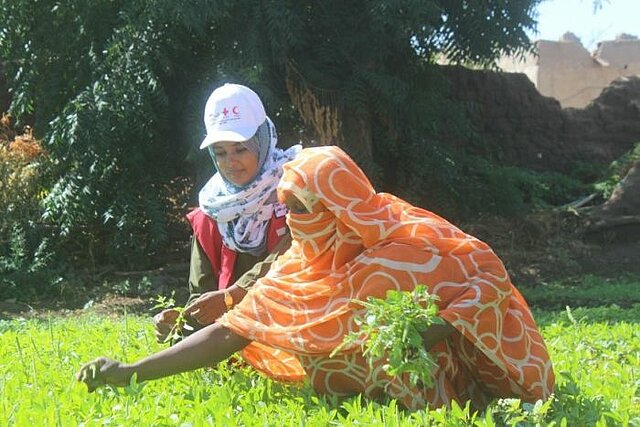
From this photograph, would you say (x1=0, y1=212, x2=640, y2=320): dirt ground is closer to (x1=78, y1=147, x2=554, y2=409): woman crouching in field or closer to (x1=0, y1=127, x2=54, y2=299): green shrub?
(x1=0, y1=127, x2=54, y2=299): green shrub

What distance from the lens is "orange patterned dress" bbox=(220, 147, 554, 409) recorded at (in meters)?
2.92

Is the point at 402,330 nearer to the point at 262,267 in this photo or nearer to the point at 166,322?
the point at 262,267

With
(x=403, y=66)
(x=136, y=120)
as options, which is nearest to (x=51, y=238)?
(x=136, y=120)

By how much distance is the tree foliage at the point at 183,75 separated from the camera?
936 centimetres

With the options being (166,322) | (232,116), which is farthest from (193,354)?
(232,116)

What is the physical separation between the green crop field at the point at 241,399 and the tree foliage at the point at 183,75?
5352 mm

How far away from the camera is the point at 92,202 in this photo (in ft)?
32.2

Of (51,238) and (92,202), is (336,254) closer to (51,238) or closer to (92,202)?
(92,202)

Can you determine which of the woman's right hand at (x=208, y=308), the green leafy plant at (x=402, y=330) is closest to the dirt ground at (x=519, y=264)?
the woman's right hand at (x=208, y=308)

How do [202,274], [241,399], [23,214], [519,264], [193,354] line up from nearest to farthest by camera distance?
[193,354] < [241,399] < [202,274] < [23,214] < [519,264]

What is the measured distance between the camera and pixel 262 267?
3623mm

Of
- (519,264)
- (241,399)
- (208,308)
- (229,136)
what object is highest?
(229,136)

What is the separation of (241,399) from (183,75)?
7323 mm

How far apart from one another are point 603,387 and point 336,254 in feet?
4.02
